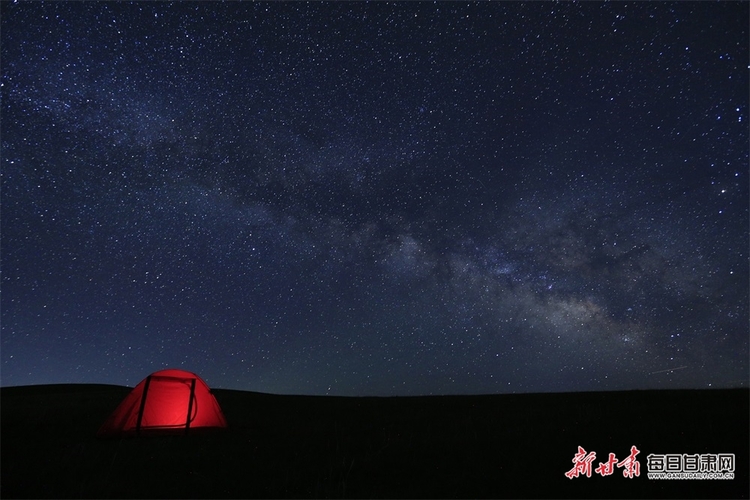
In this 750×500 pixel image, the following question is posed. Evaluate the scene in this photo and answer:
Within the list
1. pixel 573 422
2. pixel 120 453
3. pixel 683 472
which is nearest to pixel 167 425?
pixel 120 453

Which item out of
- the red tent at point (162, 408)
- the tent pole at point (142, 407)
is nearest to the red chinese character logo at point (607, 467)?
the red tent at point (162, 408)

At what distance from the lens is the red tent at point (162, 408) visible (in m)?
9.93

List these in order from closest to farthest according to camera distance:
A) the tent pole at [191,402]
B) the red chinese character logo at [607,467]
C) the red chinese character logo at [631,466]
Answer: the red chinese character logo at [631,466], the red chinese character logo at [607,467], the tent pole at [191,402]

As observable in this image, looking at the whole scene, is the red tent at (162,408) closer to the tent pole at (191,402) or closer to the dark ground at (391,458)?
the tent pole at (191,402)

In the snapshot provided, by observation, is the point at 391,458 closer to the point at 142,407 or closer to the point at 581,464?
the point at 581,464

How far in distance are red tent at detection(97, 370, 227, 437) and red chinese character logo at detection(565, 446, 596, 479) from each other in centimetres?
841

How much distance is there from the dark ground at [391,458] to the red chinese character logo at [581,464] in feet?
0.36

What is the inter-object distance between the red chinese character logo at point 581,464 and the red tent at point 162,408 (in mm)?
8409

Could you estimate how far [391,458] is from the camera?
701cm

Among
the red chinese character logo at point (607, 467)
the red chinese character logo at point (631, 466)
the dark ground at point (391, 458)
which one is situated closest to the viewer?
the dark ground at point (391, 458)

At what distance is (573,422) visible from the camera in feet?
30.1

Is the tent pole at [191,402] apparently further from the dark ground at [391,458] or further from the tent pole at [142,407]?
the tent pole at [142,407]

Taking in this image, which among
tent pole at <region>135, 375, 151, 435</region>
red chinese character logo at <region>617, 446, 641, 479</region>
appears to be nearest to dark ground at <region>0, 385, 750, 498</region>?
red chinese character logo at <region>617, 446, 641, 479</region>

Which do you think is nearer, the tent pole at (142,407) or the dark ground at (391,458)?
the dark ground at (391,458)
